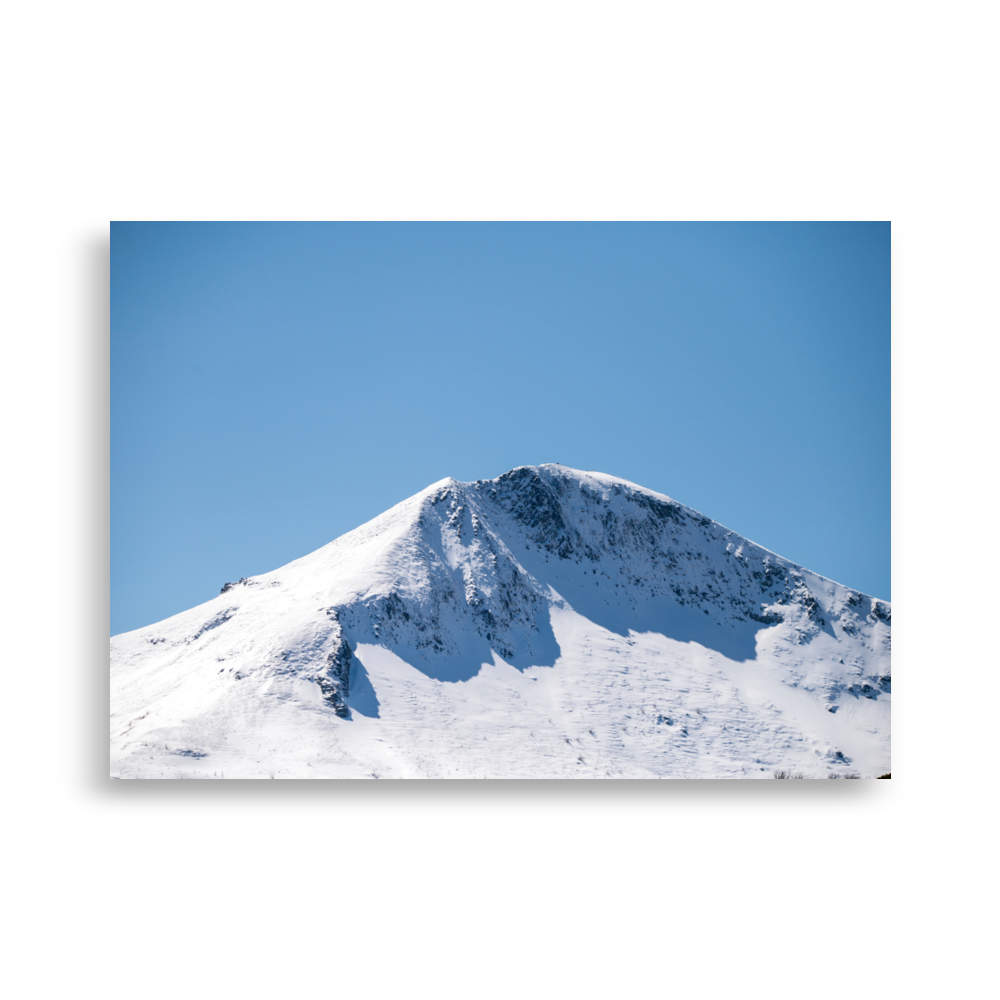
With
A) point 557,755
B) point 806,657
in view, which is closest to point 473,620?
point 557,755

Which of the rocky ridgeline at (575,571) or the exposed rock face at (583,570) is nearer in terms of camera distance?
the rocky ridgeline at (575,571)

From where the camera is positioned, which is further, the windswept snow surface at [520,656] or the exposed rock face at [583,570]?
the exposed rock face at [583,570]

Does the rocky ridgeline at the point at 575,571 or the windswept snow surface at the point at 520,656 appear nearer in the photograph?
the windswept snow surface at the point at 520,656

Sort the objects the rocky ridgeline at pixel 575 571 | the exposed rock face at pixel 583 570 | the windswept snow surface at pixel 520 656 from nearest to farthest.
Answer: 1. the windswept snow surface at pixel 520 656
2. the rocky ridgeline at pixel 575 571
3. the exposed rock face at pixel 583 570

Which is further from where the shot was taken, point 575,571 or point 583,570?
point 583,570

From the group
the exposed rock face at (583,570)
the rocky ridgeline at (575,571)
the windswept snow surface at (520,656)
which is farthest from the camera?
the exposed rock face at (583,570)

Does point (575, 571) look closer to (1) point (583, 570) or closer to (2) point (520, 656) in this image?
(1) point (583, 570)

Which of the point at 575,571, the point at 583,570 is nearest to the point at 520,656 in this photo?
the point at 575,571
